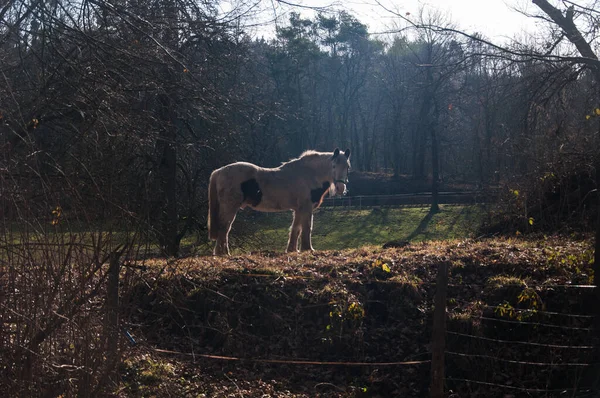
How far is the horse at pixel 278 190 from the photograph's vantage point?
12984 millimetres

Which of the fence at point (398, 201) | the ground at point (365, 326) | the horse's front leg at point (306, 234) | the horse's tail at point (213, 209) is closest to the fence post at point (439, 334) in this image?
the ground at point (365, 326)

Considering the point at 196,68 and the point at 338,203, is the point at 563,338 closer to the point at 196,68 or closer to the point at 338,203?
the point at 196,68

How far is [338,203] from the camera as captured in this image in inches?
1629

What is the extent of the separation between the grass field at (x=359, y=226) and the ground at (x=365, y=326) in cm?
719

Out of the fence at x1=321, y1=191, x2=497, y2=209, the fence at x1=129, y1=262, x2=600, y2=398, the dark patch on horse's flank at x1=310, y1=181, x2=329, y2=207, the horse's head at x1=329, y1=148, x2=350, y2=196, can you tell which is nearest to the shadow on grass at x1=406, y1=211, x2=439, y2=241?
the fence at x1=321, y1=191, x2=497, y2=209

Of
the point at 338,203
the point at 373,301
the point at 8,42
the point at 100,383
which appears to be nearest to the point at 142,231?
the point at 100,383

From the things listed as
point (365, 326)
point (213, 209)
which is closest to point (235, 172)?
point (213, 209)

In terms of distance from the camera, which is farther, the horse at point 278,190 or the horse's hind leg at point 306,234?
the horse's hind leg at point 306,234

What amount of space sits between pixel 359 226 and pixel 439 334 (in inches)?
1018

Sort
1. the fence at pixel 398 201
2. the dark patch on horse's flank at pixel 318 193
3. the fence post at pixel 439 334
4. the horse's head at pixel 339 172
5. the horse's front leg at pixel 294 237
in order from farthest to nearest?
the fence at pixel 398 201 < the horse's head at pixel 339 172 < the dark patch on horse's flank at pixel 318 193 < the horse's front leg at pixel 294 237 < the fence post at pixel 439 334

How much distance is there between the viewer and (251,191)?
13.1 m

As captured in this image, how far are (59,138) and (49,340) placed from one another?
3.59 metres

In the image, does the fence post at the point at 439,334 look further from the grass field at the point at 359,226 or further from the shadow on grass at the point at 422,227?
the shadow on grass at the point at 422,227

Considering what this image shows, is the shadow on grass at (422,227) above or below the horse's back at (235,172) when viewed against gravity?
below
